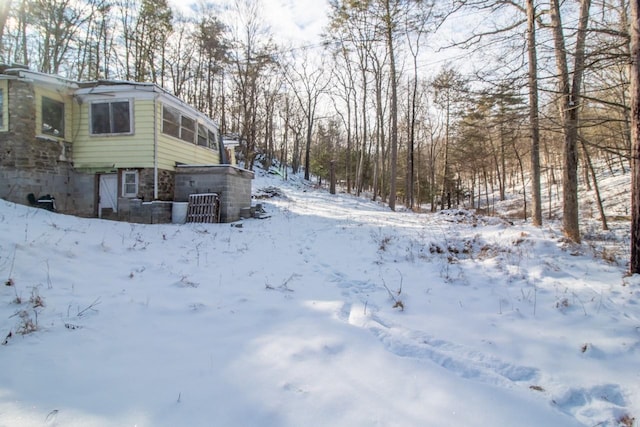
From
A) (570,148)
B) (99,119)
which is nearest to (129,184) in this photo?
(99,119)

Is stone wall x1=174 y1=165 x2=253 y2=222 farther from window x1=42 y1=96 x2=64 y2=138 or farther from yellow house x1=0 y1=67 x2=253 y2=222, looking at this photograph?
window x1=42 y1=96 x2=64 y2=138

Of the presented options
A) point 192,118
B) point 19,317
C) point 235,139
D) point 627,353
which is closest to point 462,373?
point 627,353

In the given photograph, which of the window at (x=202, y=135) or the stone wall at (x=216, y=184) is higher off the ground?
the window at (x=202, y=135)

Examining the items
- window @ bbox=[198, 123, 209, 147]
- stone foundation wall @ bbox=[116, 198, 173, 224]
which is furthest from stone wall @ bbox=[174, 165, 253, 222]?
window @ bbox=[198, 123, 209, 147]

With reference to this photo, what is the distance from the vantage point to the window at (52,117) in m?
8.91

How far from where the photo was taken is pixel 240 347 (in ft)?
8.45

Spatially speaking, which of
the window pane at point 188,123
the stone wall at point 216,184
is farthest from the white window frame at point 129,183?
the window pane at point 188,123

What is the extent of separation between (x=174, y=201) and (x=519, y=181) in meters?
44.2

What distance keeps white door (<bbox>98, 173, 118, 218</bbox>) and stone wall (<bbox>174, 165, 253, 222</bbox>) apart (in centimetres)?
175

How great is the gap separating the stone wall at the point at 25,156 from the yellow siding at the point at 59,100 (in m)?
0.11

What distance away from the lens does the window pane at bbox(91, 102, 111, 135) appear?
376 inches

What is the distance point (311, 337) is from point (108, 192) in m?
9.77

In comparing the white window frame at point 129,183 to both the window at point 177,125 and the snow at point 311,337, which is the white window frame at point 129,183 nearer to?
the window at point 177,125

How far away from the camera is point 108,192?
9.65m
